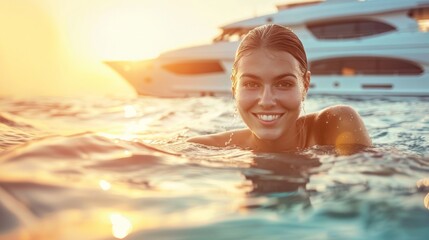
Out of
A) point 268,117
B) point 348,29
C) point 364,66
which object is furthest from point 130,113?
point 348,29

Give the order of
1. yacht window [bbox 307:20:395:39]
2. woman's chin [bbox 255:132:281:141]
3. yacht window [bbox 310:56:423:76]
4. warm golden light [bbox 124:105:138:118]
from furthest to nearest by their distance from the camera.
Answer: yacht window [bbox 307:20:395:39]
yacht window [bbox 310:56:423:76]
warm golden light [bbox 124:105:138:118]
woman's chin [bbox 255:132:281:141]

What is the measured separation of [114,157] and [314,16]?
19442 millimetres

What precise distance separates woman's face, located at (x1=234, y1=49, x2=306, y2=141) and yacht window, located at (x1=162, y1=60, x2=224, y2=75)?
776 inches

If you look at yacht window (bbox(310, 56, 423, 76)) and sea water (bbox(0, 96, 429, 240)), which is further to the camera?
yacht window (bbox(310, 56, 423, 76))

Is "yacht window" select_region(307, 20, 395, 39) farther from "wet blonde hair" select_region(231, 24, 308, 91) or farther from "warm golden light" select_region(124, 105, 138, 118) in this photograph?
"wet blonde hair" select_region(231, 24, 308, 91)

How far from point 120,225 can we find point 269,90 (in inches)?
67.4

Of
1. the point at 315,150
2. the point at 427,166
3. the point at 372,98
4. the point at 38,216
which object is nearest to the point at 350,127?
the point at 315,150

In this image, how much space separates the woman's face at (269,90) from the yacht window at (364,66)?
59.6 feet

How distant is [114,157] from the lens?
233 cm

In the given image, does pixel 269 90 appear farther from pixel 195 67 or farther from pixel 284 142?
pixel 195 67

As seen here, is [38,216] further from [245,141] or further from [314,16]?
[314,16]

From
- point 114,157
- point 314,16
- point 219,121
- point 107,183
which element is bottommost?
point 107,183

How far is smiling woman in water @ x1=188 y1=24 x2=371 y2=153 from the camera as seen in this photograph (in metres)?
2.96

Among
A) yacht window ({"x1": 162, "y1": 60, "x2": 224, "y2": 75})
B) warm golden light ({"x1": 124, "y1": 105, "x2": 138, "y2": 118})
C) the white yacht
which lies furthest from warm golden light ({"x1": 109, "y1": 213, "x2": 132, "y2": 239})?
yacht window ({"x1": 162, "y1": 60, "x2": 224, "y2": 75})
